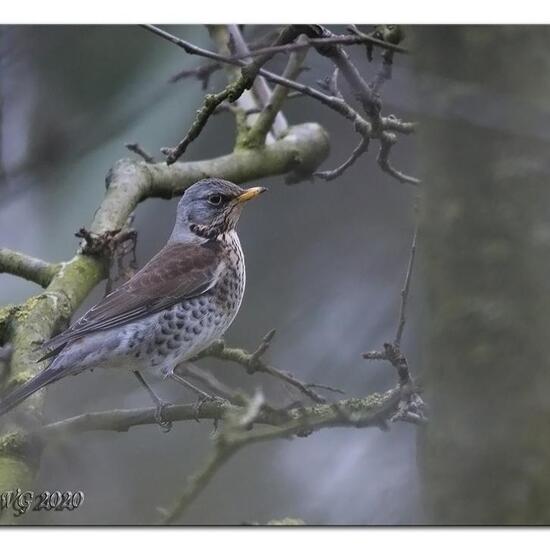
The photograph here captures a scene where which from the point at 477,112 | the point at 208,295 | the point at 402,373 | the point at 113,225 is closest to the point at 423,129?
the point at 477,112

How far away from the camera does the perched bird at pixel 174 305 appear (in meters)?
2.38

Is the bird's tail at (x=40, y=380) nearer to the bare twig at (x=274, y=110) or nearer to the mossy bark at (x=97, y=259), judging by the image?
the mossy bark at (x=97, y=259)

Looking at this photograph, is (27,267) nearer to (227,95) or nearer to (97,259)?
(97,259)

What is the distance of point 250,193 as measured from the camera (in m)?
2.57

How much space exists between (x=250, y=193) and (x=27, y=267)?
69 cm

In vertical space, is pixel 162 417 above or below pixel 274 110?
below

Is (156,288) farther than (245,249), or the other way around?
(245,249)

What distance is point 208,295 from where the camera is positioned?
2.49 m

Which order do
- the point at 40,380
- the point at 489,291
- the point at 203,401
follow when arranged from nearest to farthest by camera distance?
the point at 489,291
the point at 40,380
the point at 203,401

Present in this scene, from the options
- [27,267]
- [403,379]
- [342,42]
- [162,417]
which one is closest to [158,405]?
[162,417]

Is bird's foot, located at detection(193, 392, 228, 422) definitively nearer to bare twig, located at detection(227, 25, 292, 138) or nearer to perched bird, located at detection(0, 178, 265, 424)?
perched bird, located at detection(0, 178, 265, 424)

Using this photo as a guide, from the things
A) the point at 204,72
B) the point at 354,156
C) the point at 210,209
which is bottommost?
the point at 210,209

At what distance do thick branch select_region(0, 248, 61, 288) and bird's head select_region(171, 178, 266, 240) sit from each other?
14.8 inches

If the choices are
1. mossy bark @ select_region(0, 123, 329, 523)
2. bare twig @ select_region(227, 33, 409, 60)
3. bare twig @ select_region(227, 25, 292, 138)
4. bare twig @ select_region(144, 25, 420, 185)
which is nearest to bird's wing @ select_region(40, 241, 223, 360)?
mossy bark @ select_region(0, 123, 329, 523)
